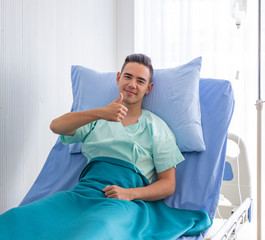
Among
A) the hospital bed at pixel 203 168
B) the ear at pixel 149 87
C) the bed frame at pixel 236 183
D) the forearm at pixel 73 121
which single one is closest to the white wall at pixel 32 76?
the hospital bed at pixel 203 168

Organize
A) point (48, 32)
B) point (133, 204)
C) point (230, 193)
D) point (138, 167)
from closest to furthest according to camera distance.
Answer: point (133, 204), point (138, 167), point (230, 193), point (48, 32)

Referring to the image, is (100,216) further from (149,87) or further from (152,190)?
(149,87)

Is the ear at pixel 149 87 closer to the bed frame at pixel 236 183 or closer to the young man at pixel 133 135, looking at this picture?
the young man at pixel 133 135

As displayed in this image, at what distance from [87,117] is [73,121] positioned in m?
0.07

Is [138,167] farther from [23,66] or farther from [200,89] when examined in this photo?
[23,66]

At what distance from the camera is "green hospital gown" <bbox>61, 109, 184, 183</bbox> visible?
137cm

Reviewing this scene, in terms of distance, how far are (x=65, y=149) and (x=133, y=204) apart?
610mm

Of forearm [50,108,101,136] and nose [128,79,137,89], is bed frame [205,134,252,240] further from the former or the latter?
forearm [50,108,101,136]

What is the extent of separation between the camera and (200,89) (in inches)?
64.9

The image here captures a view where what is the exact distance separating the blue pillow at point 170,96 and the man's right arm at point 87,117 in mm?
284

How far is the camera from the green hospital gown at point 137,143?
4.50 feet

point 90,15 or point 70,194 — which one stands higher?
point 90,15

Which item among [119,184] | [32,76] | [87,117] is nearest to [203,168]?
[119,184]

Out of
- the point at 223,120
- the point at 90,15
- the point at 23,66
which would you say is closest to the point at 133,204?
the point at 223,120
